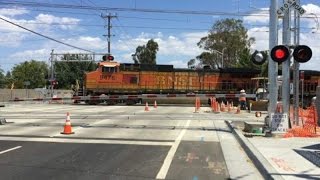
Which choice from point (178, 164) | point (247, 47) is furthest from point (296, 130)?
point (247, 47)

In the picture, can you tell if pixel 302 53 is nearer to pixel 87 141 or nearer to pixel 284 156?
pixel 284 156

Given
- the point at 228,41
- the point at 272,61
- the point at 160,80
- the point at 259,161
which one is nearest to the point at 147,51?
the point at 228,41

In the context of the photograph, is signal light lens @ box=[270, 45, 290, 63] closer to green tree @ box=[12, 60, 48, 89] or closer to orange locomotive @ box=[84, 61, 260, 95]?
orange locomotive @ box=[84, 61, 260, 95]

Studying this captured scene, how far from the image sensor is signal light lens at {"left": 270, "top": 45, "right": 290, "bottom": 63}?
16.0 m

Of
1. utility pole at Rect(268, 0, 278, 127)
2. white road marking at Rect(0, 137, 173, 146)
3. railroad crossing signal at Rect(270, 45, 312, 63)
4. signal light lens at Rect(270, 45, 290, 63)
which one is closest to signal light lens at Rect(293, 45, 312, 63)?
railroad crossing signal at Rect(270, 45, 312, 63)

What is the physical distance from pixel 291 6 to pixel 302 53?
5.54 ft

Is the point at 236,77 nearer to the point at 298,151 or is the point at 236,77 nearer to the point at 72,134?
the point at 72,134

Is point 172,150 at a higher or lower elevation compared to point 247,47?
lower

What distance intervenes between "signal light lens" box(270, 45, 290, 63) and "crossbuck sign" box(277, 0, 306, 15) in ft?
4.29

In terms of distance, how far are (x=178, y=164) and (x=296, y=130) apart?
669cm

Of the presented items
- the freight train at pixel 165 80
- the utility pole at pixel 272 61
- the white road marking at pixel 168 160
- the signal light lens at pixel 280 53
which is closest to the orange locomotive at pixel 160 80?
the freight train at pixel 165 80

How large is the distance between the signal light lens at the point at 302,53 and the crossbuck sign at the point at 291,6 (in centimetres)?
122

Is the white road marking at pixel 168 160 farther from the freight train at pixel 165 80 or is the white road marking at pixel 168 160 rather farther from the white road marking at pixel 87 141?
the freight train at pixel 165 80

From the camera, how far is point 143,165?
36.5ft
